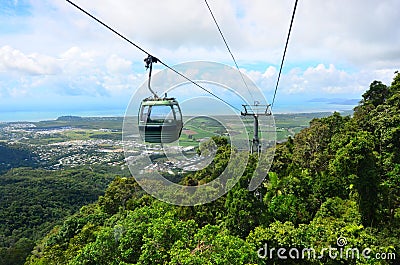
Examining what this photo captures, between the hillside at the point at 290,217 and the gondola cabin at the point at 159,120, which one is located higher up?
the gondola cabin at the point at 159,120

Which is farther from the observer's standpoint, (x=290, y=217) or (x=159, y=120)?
(x=290, y=217)

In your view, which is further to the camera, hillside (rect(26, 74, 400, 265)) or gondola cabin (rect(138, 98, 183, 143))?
hillside (rect(26, 74, 400, 265))

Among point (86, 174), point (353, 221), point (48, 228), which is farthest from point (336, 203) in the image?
point (86, 174)

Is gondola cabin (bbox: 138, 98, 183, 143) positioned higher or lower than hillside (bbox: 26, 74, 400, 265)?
higher

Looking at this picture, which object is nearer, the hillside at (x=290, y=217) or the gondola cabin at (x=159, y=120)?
the gondola cabin at (x=159, y=120)
